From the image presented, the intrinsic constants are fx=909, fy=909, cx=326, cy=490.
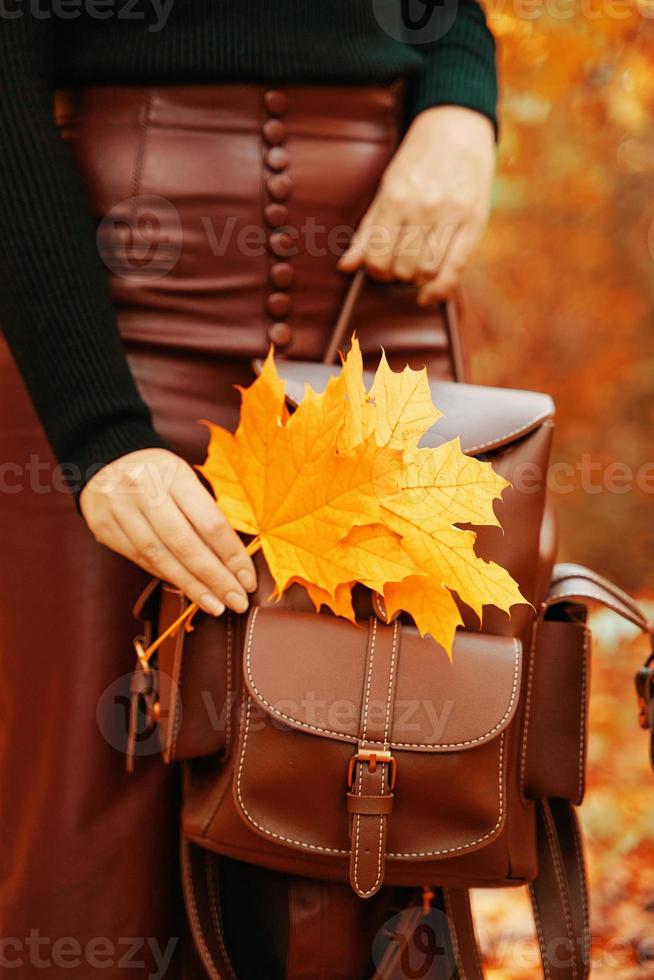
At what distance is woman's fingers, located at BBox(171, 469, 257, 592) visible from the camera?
885 mm

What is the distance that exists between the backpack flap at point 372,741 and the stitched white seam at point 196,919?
7.7 inches

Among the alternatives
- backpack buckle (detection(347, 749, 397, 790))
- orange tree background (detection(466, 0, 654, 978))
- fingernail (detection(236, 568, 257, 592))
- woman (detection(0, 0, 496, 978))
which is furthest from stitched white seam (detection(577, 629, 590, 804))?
orange tree background (detection(466, 0, 654, 978))

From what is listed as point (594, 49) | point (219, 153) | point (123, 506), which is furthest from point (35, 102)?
point (594, 49)

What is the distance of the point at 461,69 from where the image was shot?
114cm

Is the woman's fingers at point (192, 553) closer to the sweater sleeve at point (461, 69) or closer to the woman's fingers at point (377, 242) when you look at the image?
the woman's fingers at point (377, 242)

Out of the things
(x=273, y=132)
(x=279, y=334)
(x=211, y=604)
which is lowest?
(x=211, y=604)

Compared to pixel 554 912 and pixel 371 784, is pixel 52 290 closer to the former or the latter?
pixel 371 784

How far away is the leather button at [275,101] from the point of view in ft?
3.31

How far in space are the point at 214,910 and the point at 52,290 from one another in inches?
27.6

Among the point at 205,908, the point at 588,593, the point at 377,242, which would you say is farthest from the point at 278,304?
the point at 205,908

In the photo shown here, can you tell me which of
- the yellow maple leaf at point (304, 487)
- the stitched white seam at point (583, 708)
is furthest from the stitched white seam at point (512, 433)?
the stitched white seam at point (583, 708)

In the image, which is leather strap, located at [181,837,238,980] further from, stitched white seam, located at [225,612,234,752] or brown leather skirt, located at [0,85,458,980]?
stitched white seam, located at [225,612,234,752]

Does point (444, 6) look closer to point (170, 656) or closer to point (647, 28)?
point (170, 656)

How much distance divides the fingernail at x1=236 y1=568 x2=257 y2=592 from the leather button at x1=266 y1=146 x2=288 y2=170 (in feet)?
1.50
